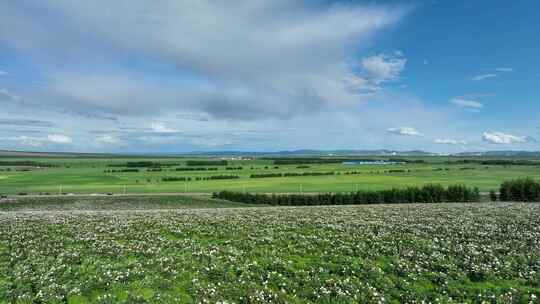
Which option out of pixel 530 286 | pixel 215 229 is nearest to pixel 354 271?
pixel 530 286

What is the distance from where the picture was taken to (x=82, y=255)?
48.6 ft

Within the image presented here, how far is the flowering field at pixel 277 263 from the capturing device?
10484 mm

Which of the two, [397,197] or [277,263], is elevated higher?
[277,263]

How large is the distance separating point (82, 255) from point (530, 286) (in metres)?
17.8

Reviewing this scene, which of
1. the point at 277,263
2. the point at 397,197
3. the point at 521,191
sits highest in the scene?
the point at 277,263

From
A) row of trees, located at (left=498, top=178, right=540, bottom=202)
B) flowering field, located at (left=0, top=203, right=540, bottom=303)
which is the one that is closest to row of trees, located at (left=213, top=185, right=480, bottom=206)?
row of trees, located at (left=498, top=178, right=540, bottom=202)

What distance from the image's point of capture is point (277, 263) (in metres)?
13.4

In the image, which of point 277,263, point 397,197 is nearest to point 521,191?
point 397,197

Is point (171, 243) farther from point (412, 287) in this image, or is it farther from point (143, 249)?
point (412, 287)

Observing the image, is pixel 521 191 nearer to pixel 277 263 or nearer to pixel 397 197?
pixel 397 197

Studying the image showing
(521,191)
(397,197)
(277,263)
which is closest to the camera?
(277,263)

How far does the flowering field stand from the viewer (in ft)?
34.4

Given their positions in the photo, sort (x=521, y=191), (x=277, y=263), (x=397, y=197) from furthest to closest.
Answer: (x=397, y=197) → (x=521, y=191) → (x=277, y=263)

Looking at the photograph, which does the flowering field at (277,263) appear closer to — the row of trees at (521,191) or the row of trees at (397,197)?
the row of trees at (397,197)
